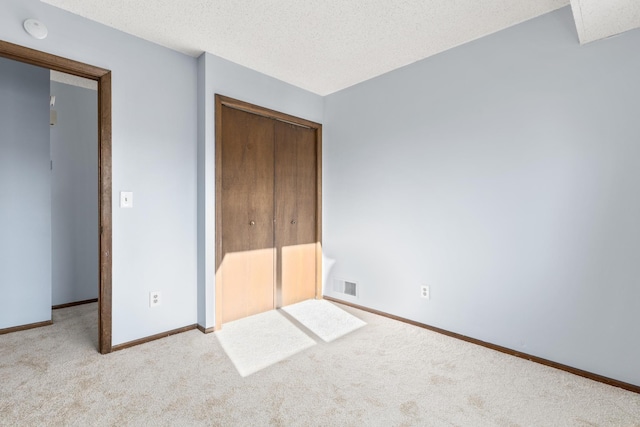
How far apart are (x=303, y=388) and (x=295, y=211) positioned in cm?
196

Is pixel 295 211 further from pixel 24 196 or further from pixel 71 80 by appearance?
pixel 71 80

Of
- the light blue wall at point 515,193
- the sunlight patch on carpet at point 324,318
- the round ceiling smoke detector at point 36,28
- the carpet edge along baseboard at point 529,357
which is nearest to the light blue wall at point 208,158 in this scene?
the sunlight patch on carpet at point 324,318

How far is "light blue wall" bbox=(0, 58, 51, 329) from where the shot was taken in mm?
2711

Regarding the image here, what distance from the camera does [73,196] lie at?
137 inches

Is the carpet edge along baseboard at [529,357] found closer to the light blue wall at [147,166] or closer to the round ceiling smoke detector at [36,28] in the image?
the light blue wall at [147,166]

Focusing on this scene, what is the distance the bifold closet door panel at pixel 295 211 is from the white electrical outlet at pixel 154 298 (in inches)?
45.7

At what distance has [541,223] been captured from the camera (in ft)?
7.22

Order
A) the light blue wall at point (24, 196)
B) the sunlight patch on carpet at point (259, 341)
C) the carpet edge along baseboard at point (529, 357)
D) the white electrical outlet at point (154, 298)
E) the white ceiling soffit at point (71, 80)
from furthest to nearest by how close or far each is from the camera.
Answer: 1. the white ceiling soffit at point (71, 80)
2. the light blue wall at point (24, 196)
3. the white electrical outlet at point (154, 298)
4. the sunlight patch on carpet at point (259, 341)
5. the carpet edge along baseboard at point (529, 357)

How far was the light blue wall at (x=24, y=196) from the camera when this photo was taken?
2.71 meters

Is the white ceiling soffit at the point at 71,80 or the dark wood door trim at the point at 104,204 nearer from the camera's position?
the dark wood door trim at the point at 104,204

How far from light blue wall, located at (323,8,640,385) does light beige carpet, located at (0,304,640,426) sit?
331 millimetres

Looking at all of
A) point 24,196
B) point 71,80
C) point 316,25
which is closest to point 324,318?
point 316,25

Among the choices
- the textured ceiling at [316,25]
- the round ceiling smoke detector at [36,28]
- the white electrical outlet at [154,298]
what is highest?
the textured ceiling at [316,25]

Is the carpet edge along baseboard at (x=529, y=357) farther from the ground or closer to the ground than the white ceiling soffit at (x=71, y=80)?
closer to the ground
